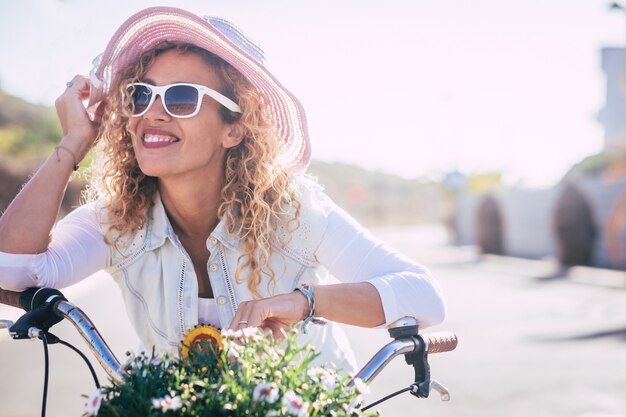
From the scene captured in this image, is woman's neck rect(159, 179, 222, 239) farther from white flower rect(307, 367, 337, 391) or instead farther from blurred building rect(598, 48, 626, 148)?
blurred building rect(598, 48, 626, 148)

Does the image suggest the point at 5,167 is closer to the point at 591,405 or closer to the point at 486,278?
the point at 486,278

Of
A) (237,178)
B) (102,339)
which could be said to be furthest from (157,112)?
(102,339)

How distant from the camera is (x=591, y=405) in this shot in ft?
22.5

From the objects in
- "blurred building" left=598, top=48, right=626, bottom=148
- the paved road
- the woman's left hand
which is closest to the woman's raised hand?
the woman's left hand

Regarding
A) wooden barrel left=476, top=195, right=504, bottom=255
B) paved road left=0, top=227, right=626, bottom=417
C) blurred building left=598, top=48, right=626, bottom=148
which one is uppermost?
blurred building left=598, top=48, right=626, bottom=148

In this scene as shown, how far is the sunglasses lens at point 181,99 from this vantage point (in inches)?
101

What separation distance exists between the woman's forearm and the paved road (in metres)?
0.87

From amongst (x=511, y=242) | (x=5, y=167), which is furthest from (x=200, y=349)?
(x=511, y=242)

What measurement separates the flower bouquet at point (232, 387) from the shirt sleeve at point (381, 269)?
73 cm

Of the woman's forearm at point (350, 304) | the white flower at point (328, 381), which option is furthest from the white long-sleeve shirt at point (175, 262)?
the white flower at point (328, 381)

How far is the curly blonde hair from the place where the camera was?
257 cm

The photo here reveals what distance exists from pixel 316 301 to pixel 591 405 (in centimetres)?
548

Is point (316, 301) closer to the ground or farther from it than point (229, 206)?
closer to the ground

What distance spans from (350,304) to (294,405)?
35.2 inches
